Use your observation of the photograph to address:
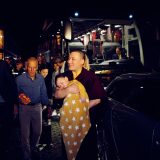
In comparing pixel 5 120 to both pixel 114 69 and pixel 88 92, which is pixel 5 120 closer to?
pixel 88 92

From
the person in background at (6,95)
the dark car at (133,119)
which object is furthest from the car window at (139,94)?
the person in background at (6,95)

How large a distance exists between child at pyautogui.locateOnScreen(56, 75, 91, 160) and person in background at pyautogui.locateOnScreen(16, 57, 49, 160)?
1.92 metres

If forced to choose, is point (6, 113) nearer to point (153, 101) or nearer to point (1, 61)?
point (1, 61)

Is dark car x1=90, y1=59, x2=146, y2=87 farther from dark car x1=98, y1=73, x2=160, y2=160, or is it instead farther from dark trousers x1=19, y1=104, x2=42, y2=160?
dark car x1=98, y1=73, x2=160, y2=160

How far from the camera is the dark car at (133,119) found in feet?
9.82

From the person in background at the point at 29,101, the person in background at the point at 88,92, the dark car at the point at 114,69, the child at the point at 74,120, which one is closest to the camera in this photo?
the child at the point at 74,120

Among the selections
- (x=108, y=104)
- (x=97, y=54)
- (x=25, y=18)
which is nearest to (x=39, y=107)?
(x=108, y=104)

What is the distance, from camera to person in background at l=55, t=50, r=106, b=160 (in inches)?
149

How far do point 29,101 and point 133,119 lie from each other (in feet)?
8.27

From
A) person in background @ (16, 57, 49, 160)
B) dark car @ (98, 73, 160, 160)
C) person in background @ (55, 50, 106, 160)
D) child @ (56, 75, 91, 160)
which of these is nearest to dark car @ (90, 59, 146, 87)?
person in background @ (16, 57, 49, 160)

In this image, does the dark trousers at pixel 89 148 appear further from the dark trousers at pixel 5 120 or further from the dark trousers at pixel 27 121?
the dark trousers at pixel 27 121

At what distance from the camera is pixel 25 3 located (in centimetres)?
4294

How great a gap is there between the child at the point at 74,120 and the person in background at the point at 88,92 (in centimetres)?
8

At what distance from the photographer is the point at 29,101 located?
217 inches
